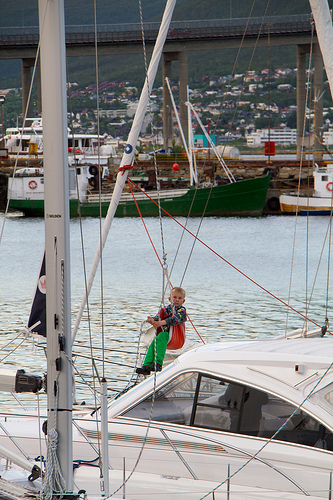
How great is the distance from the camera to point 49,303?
527 cm

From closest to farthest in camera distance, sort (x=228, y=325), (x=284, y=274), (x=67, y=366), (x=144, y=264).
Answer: (x=67, y=366) → (x=228, y=325) → (x=284, y=274) → (x=144, y=264)

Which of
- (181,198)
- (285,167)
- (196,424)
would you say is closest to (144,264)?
(181,198)

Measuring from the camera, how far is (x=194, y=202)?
5666cm

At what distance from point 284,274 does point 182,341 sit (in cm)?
2141

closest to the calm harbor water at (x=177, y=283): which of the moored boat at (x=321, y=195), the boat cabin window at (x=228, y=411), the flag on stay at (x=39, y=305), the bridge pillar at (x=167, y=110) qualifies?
the flag on stay at (x=39, y=305)

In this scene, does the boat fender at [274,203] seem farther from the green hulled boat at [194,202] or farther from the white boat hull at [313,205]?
the white boat hull at [313,205]

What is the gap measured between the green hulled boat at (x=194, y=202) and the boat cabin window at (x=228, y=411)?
4851cm

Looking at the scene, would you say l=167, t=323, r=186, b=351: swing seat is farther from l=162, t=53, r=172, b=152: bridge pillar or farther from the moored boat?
l=162, t=53, r=172, b=152: bridge pillar

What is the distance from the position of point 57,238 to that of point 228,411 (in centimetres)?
225

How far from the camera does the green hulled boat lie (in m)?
56.4

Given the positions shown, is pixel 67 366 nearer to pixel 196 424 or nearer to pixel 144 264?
pixel 196 424

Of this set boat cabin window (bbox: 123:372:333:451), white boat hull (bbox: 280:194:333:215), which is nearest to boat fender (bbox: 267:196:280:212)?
white boat hull (bbox: 280:194:333:215)

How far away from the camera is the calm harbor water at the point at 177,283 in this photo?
1797cm

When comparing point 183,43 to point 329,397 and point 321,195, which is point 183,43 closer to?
point 321,195
